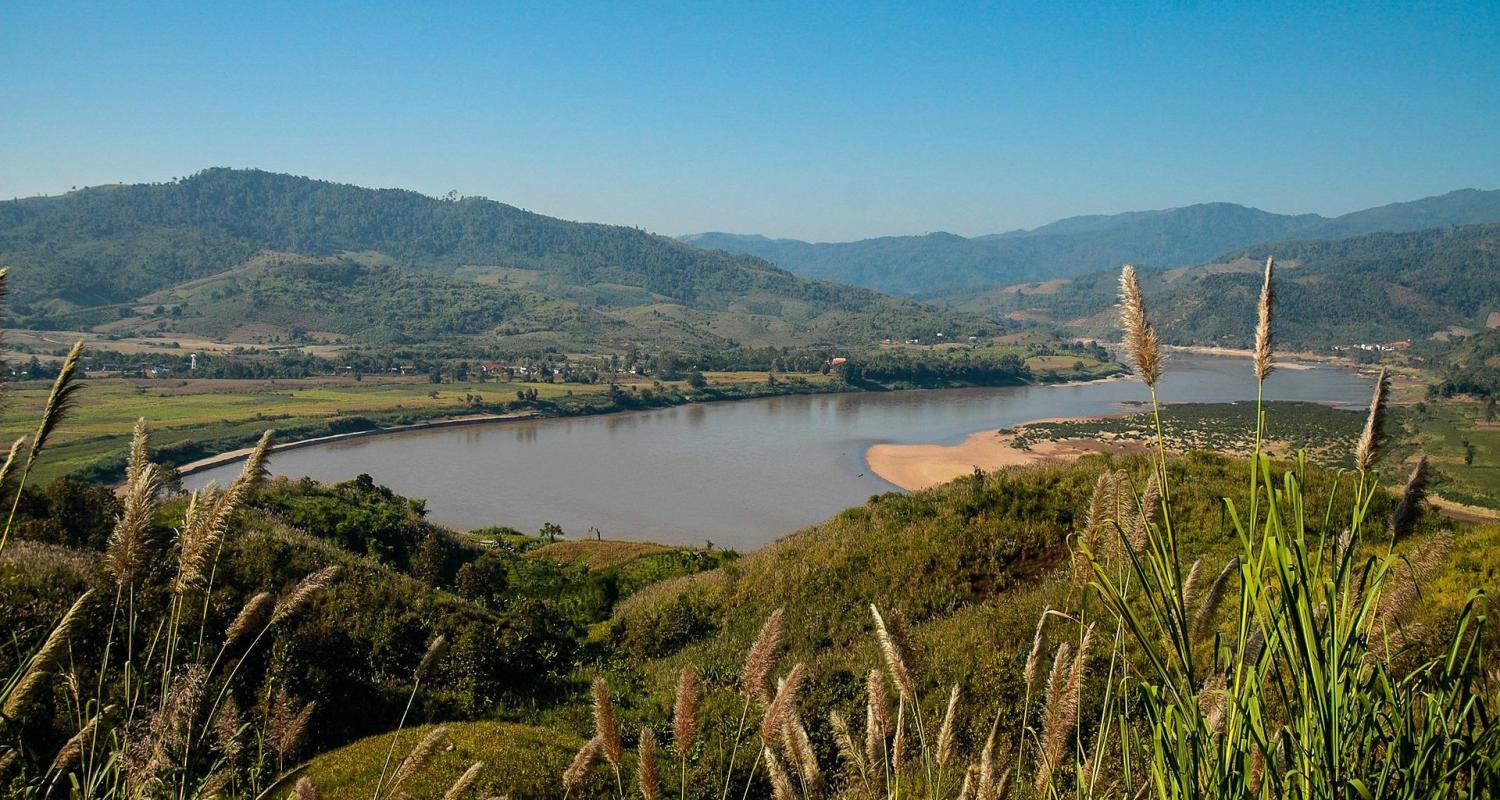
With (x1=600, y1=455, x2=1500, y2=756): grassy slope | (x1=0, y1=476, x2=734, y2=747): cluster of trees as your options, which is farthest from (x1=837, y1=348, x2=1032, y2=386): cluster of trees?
(x1=0, y1=476, x2=734, y2=747): cluster of trees

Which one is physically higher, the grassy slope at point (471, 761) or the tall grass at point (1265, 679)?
the tall grass at point (1265, 679)

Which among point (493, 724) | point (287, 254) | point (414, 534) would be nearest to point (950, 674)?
point (493, 724)

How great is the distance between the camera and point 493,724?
7.09 meters

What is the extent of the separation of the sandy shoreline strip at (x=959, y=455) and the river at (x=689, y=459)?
131 centimetres

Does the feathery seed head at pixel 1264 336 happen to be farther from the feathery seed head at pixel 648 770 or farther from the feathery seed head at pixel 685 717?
the feathery seed head at pixel 648 770

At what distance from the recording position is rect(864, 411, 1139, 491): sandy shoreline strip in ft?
142

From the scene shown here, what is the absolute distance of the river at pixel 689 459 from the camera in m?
37.2

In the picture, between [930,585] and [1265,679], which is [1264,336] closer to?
[1265,679]

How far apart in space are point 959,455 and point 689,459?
48.4 ft

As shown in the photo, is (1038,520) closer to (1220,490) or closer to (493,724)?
(1220,490)

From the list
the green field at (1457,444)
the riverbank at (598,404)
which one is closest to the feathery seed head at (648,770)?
the green field at (1457,444)

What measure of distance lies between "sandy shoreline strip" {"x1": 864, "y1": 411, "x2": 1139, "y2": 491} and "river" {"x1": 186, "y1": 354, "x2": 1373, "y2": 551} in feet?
4.30

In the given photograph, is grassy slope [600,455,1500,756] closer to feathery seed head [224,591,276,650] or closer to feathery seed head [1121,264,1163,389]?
feathery seed head [1121,264,1163,389]

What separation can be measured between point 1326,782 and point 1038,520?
33.8 feet
